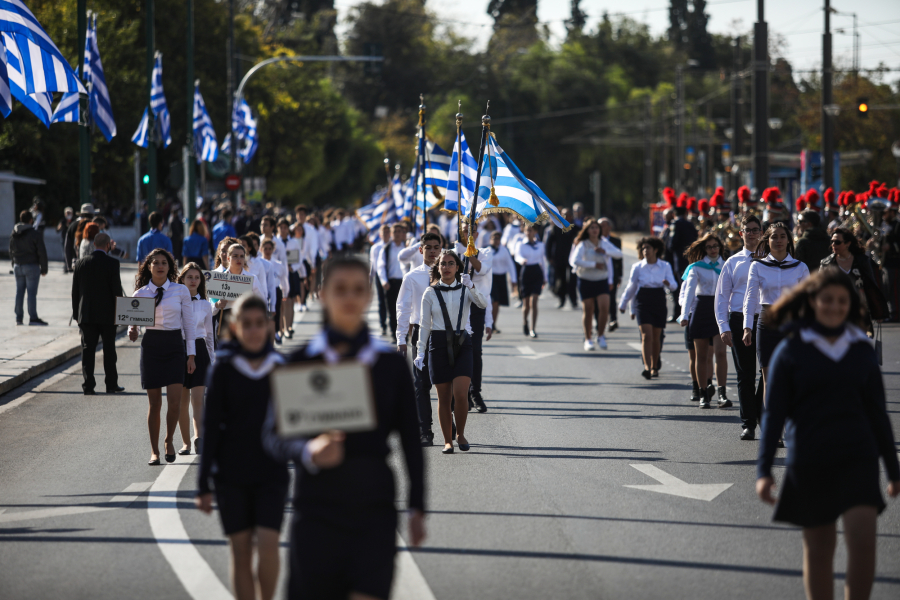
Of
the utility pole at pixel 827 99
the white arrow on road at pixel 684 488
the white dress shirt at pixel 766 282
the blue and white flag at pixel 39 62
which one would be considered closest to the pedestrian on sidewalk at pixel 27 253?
the blue and white flag at pixel 39 62

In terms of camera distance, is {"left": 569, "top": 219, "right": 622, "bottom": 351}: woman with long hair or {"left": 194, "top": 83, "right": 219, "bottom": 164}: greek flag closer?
{"left": 569, "top": 219, "right": 622, "bottom": 351}: woman with long hair

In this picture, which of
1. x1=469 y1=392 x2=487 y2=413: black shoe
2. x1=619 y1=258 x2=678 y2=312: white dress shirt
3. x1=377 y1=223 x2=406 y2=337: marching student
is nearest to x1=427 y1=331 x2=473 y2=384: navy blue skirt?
x1=469 y1=392 x2=487 y2=413: black shoe

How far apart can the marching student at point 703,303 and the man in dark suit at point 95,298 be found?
607cm

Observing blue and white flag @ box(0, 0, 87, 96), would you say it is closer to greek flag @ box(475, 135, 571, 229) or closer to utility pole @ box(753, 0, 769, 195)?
greek flag @ box(475, 135, 571, 229)

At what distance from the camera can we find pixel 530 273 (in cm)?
1831

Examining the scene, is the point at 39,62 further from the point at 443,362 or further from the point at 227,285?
the point at 443,362

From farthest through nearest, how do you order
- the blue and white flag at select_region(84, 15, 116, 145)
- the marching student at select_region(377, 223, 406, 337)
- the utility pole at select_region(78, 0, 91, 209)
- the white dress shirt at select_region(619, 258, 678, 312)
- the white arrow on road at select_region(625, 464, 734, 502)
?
the blue and white flag at select_region(84, 15, 116, 145), the utility pole at select_region(78, 0, 91, 209), the marching student at select_region(377, 223, 406, 337), the white dress shirt at select_region(619, 258, 678, 312), the white arrow on road at select_region(625, 464, 734, 502)

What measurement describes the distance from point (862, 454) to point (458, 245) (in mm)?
8017

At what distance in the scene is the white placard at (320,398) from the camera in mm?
3807

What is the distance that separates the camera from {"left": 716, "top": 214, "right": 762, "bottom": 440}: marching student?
9.99 metres

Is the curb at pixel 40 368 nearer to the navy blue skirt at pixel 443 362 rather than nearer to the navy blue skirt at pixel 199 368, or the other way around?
the navy blue skirt at pixel 199 368

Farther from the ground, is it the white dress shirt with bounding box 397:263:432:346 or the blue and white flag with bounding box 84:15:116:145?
the blue and white flag with bounding box 84:15:116:145

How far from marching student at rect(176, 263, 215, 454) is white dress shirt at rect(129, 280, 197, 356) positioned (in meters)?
0.06

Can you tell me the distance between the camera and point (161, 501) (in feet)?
25.5
